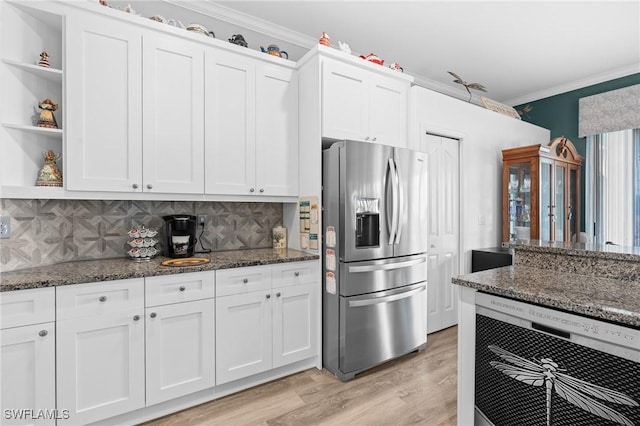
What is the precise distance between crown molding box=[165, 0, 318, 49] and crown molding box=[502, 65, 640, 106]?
3560mm

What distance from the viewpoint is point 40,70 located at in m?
1.80

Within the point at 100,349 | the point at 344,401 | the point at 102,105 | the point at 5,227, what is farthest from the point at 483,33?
the point at 5,227

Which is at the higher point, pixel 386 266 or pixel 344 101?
pixel 344 101

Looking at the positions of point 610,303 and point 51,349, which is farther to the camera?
point 51,349

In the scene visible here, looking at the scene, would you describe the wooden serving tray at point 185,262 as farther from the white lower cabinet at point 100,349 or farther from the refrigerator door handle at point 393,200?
the refrigerator door handle at point 393,200

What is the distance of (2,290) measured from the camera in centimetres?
143

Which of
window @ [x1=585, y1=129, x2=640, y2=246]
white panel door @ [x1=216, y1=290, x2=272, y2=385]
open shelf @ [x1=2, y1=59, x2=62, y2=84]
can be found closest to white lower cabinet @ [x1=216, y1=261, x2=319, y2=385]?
white panel door @ [x1=216, y1=290, x2=272, y2=385]

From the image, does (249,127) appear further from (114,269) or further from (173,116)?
(114,269)

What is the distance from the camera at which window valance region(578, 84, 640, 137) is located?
3648 mm

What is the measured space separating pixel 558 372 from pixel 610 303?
34cm

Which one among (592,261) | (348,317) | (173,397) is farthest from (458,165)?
(173,397)

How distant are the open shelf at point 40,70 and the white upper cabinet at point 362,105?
1725 mm

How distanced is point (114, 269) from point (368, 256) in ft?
5.53

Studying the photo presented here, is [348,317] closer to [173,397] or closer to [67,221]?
[173,397]
